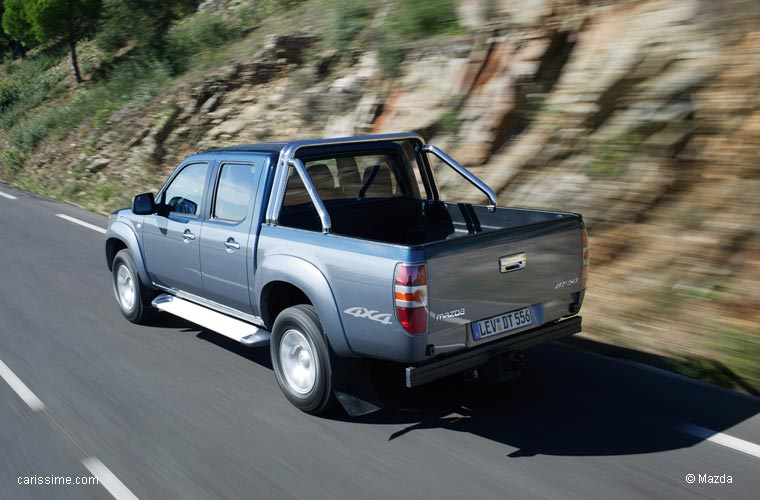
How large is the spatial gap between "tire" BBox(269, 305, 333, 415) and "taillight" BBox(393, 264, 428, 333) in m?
0.83

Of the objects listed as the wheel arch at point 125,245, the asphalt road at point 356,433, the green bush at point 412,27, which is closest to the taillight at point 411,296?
the asphalt road at point 356,433

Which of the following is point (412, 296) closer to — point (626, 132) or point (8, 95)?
point (626, 132)

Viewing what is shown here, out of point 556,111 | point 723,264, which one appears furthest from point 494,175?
point 723,264

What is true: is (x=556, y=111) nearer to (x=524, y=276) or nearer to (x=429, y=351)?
(x=524, y=276)

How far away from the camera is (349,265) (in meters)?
4.50

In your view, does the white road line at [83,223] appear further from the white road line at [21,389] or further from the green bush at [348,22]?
the white road line at [21,389]

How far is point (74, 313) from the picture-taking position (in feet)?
25.9

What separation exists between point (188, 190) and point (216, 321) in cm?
127

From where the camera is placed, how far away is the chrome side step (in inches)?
220

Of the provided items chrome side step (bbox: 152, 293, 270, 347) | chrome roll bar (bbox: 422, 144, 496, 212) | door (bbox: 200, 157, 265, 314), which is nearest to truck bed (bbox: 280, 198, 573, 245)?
chrome roll bar (bbox: 422, 144, 496, 212)

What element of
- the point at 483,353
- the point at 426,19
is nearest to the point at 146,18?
the point at 426,19

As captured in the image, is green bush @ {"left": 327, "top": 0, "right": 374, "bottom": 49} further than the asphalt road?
Yes

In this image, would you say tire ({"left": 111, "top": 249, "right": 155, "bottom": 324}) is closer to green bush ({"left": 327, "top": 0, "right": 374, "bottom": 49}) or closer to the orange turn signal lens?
the orange turn signal lens

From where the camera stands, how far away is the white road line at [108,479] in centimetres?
408
